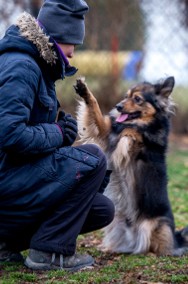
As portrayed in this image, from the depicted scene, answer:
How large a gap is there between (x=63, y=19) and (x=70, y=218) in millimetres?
1441

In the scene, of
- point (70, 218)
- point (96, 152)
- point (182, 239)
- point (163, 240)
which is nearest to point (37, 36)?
point (96, 152)

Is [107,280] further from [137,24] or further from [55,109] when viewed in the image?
[137,24]

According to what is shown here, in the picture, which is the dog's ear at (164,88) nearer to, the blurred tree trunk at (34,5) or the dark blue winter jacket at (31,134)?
the dark blue winter jacket at (31,134)

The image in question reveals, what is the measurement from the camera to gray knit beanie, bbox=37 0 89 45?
421cm

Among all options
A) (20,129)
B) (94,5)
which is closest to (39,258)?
(20,129)

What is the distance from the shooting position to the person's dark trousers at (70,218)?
4289 mm

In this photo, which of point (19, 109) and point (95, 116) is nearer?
point (19, 109)

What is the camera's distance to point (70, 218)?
14.3 ft

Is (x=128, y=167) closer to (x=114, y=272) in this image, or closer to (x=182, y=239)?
(x=182, y=239)

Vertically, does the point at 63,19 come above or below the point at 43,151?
above

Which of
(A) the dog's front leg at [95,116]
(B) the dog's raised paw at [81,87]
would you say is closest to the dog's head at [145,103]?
(A) the dog's front leg at [95,116]

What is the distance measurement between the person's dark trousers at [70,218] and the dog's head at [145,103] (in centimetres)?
155

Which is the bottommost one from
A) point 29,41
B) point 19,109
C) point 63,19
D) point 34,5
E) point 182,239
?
point 182,239

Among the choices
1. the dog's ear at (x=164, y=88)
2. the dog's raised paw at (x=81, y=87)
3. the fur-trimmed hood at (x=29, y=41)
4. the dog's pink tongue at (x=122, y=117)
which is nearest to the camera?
the fur-trimmed hood at (x=29, y=41)
